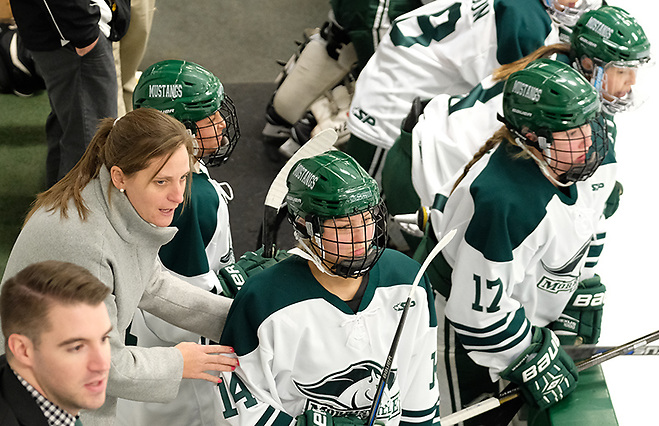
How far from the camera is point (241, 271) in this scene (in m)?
2.34

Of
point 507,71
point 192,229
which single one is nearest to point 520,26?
point 507,71

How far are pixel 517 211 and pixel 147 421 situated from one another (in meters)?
1.17

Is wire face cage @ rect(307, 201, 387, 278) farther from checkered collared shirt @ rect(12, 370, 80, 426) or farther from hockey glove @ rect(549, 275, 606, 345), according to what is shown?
hockey glove @ rect(549, 275, 606, 345)

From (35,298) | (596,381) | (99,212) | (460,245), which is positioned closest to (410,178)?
(460,245)

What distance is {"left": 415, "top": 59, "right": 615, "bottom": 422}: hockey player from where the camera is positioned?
2.12m

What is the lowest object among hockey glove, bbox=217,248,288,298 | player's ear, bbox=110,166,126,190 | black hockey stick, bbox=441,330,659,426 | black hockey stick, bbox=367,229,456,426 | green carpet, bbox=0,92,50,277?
green carpet, bbox=0,92,50,277

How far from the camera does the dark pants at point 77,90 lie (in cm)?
311

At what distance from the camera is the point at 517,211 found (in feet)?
7.06

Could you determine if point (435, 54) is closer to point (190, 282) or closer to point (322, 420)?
point (190, 282)

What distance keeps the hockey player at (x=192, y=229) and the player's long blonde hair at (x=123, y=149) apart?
0.40m

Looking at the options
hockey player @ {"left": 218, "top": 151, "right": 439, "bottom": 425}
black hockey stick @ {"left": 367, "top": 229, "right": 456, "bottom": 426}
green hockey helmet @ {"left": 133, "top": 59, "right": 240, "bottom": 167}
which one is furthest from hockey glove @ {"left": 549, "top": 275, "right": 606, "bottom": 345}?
green hockey helmet @ {"left": 133, "top": 59, "right": 240, "bottom": 167}

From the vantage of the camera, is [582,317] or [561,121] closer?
[561,121]

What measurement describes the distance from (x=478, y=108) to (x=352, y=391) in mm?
1340

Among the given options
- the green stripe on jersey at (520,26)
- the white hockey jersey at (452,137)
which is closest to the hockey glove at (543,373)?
the white hockey jersey at (452,137)
